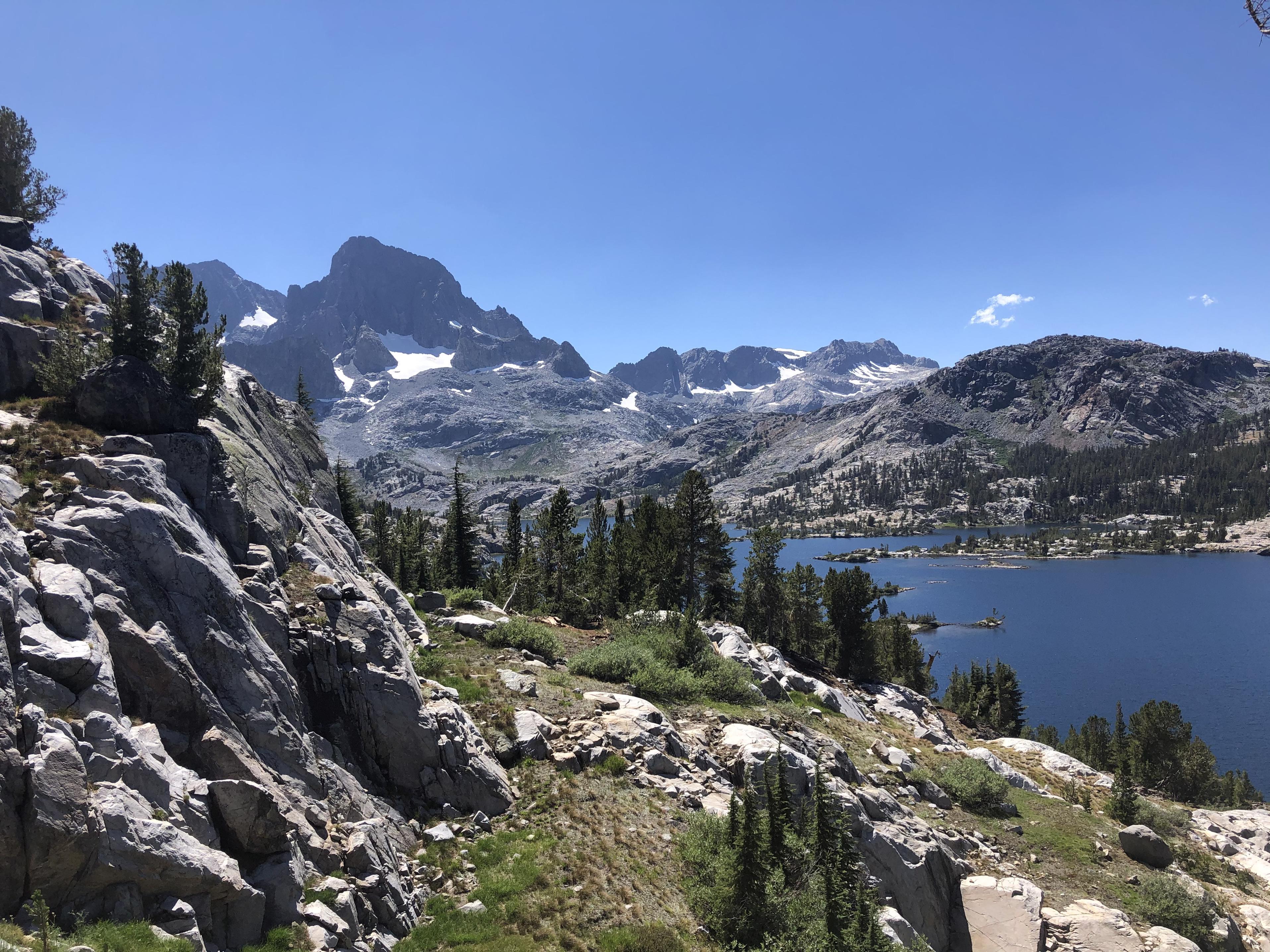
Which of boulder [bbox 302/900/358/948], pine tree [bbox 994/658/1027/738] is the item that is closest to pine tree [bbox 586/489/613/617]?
boulder [bbox 302/900/358/948]

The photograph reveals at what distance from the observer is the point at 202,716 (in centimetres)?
1394

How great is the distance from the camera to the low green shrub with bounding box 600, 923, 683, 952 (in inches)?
608

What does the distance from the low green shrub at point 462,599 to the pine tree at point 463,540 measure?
23.4m

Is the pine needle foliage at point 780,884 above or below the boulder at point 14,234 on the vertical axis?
below

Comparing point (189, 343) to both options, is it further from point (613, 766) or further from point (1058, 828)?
point (1058, 828)

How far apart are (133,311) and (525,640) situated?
22.7 meters

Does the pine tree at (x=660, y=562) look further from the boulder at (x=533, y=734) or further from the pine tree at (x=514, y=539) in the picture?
the boulder at (x=533, y=734)

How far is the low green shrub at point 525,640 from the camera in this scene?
33.3m

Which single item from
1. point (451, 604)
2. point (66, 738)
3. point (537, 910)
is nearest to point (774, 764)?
point (537, 910)

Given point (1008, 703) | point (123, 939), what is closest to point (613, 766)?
point (123, 939)

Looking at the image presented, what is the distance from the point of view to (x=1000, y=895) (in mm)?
25172

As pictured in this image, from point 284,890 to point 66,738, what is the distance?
18.0 ft

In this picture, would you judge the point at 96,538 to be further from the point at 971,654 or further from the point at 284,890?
the point at 971,654

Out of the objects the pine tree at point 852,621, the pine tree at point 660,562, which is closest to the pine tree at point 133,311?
the pine tree at point 660,562
